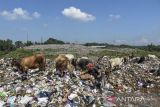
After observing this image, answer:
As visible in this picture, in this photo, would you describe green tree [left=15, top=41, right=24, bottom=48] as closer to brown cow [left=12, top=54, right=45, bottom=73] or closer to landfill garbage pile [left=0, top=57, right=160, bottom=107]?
landfill garbage pile [left=0, top=57, right=160, bottom=107]

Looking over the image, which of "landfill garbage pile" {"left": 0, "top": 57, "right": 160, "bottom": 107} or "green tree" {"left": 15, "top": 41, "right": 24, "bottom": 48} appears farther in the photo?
"green tree" {"left": 15, "top": 41, "right": 24, "bottom": 48}

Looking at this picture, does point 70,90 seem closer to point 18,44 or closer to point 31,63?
point 31,63

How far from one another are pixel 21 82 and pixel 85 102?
311 centimetres

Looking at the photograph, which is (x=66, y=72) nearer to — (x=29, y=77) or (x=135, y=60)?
(x=29, y=77)

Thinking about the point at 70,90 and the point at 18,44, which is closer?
the point at 70,90

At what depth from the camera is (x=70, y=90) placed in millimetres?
13438

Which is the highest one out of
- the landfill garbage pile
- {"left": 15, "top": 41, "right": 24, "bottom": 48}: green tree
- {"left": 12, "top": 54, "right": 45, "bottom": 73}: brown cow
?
{"left": 12, "top": 54, "right": 45, "bottom": 73}: brown cow

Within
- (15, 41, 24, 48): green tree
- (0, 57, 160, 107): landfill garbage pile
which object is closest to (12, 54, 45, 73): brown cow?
(0, 57, 160, 107): landfill garbage pile

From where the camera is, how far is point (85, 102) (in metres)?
12.9

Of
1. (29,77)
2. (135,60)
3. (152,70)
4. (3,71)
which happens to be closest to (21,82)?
(29,77)

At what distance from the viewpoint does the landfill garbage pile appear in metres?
12.5

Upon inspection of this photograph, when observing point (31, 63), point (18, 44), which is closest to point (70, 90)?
point (31, 63)

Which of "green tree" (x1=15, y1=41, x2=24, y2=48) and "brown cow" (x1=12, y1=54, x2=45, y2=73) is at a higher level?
"brown cow" (x1=12, y1=54, x2=45, y2=73)

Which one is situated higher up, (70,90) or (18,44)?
(70,90)
